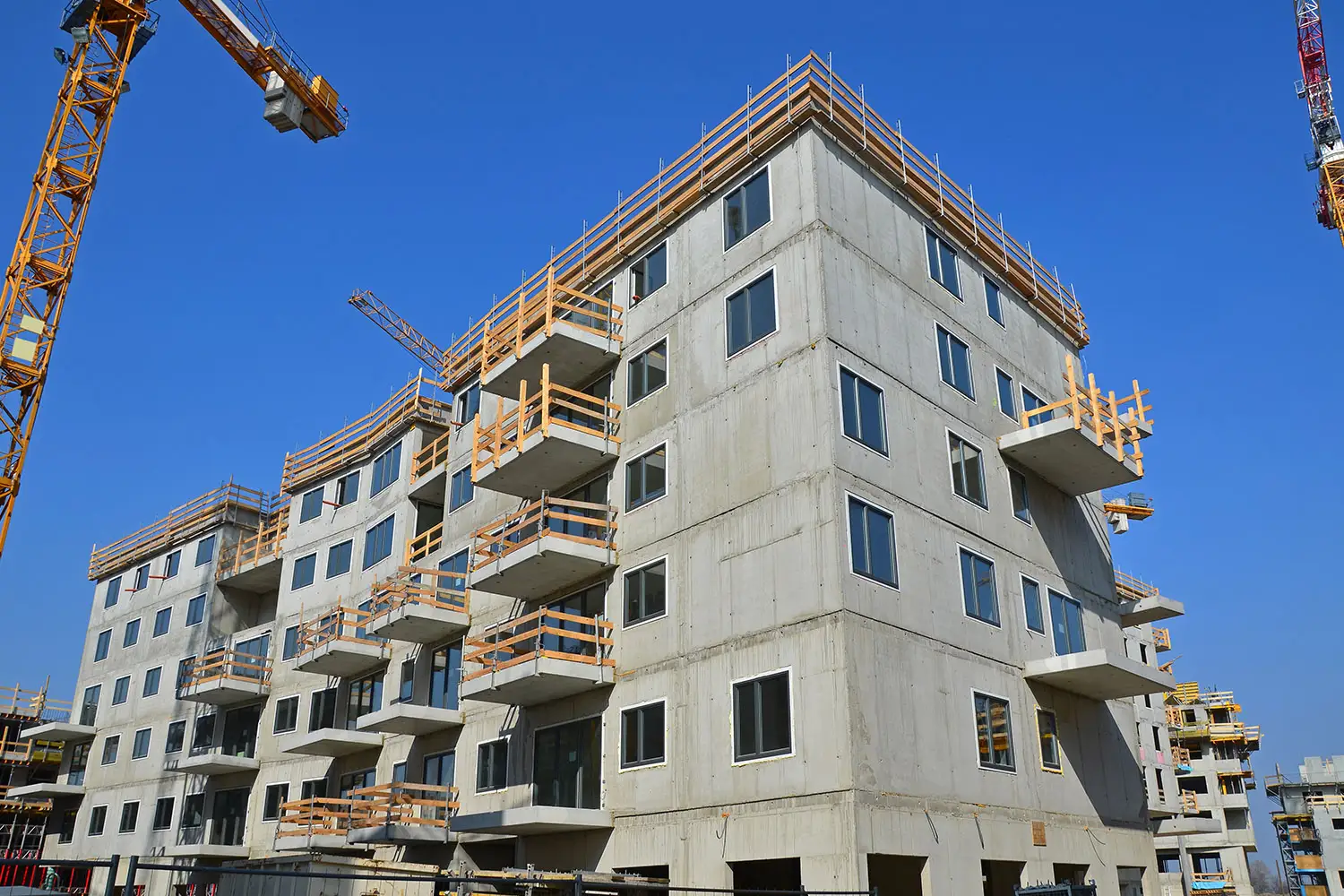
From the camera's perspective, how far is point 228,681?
4497 cm

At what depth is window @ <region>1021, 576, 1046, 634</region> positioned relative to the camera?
1144 inches

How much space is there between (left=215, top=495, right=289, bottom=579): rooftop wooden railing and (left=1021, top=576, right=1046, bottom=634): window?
34318 millimetres

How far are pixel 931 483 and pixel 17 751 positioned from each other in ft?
213

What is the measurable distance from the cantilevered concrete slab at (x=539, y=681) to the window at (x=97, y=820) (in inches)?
1407

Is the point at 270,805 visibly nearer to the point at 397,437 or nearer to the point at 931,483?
the point at 397,437

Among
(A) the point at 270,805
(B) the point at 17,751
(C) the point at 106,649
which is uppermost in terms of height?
(C) the point at 106,649

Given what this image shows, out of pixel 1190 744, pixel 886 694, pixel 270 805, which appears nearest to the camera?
pixel 886 694

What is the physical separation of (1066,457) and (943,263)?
6486 millimetres

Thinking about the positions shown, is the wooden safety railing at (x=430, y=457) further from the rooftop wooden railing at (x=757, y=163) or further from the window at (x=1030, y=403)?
the window at (x=1030, y=403)

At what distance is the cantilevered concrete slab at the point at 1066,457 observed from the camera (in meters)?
29.1

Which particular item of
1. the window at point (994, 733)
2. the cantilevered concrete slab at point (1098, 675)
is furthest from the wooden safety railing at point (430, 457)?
the cantilevered concrete slab at point (1098, 675)

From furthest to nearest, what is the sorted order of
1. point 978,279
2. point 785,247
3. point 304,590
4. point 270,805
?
point 304,590 → point 270,805 → point 978,279 → point 785,247

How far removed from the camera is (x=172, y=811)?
49.3 meters

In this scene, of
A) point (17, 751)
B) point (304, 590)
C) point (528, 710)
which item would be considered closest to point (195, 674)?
point (304, 590)
